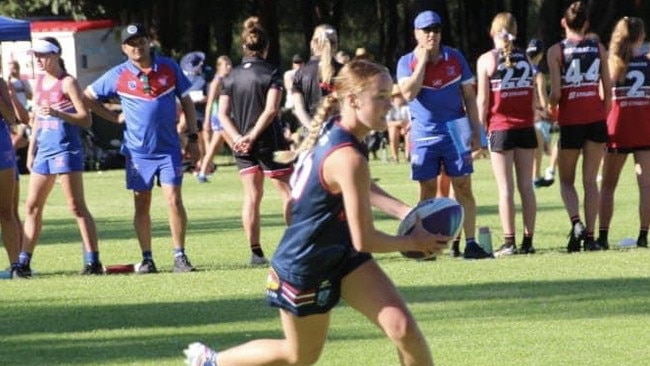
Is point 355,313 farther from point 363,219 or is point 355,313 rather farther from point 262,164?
point 363,219

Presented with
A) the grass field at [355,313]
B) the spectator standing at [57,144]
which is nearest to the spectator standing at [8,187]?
the spectator standing at [57,144]

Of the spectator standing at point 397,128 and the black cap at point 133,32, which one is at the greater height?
the black cap at point 133,32

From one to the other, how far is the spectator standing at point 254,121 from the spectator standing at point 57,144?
1.29 metres

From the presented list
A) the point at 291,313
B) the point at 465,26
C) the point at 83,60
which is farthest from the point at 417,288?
the point at 465,26

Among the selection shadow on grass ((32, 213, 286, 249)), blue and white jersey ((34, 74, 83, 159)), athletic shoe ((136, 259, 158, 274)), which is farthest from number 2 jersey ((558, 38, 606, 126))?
shadow on grass ((32, 213, 286, 249))

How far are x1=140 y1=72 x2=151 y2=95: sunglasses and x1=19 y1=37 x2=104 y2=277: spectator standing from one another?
20.9 inches

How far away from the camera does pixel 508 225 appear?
49.4 ft

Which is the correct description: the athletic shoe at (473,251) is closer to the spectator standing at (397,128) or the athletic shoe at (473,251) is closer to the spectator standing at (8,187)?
the spectator standing at (8,187)

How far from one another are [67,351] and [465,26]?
49756 mm

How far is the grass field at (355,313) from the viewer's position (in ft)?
32.3

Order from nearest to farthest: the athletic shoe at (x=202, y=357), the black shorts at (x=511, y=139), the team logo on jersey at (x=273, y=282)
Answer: the team logo on jersey at (x=273, y=282)
the athletic shoe at (x=202, y=357)
the black shorts at (x=511, y=139)

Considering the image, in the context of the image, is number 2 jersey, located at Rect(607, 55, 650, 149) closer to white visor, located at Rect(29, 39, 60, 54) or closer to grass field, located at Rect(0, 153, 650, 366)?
grass field, located at Rect(0, 153, 650, 366)

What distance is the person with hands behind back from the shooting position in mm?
7418

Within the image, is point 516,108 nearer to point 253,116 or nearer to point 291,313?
point 253,116
